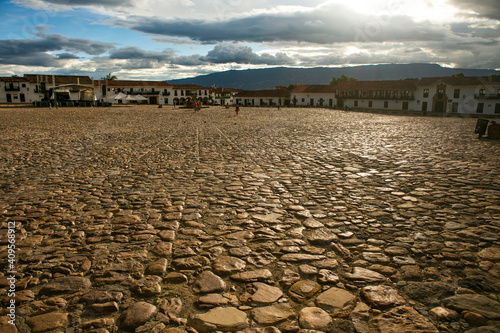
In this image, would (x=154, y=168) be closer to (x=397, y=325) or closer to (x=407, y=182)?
(x=407, y=182)

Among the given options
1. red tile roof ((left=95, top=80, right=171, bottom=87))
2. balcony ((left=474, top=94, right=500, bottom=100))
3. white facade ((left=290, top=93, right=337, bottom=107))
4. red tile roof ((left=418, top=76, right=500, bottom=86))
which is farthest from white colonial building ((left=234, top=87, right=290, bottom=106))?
balcony ((left=474, top=94, right=500, bottom=100))

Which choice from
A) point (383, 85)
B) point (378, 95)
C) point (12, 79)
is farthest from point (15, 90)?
point (383, 85)

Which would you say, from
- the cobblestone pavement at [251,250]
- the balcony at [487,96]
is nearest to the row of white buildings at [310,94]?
the balcony at [487,96]

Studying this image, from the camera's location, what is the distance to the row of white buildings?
184 ft

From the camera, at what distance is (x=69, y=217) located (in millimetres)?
4656

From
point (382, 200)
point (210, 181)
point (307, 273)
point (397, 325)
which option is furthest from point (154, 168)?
point (397, 325)

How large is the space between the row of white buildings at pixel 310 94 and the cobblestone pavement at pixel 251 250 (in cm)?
4480

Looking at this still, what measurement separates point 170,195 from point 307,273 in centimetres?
329

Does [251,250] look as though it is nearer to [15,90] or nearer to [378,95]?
[378,95]

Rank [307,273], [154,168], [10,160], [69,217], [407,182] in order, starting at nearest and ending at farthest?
[307,273], [69,217], [407,182], [154,168], [10,160]

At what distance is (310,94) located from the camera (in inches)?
3625

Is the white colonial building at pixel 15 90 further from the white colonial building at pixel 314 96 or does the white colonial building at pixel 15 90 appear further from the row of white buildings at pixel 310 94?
the white colonial building at pixel 314 96

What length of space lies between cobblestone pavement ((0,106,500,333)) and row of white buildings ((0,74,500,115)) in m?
44.8

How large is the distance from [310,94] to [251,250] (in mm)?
92421
